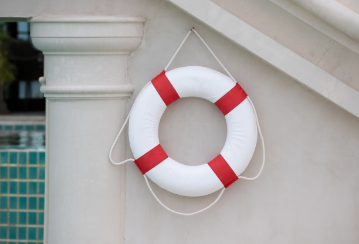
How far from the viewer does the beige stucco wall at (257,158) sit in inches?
66.0

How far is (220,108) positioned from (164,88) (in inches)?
11.7

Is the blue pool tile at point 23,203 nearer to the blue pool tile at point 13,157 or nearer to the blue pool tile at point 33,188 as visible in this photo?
the blue pool tile at point 33,188

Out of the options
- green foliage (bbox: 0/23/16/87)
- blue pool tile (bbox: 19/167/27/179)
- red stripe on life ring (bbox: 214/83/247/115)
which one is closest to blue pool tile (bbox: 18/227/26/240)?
blue pool tile (bbox: 19/167/27/179)

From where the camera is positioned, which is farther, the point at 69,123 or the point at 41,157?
the point at 41,157

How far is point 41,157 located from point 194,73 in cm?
164

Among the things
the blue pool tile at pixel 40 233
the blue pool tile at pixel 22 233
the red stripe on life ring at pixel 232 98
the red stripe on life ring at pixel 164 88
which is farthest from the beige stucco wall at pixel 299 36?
the blue pool tile at pixel 22 233

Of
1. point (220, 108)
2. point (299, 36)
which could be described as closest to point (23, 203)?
point (220, 108)

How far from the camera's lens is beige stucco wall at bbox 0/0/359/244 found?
65.9 inches

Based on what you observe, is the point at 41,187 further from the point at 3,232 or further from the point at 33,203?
the point at 3,232

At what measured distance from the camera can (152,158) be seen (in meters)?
1.62

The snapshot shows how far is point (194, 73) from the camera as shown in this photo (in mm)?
1604

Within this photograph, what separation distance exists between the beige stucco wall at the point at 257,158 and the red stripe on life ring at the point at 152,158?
90 mm

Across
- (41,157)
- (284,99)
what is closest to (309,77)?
(284,99)

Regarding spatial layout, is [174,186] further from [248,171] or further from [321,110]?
[321,110]
